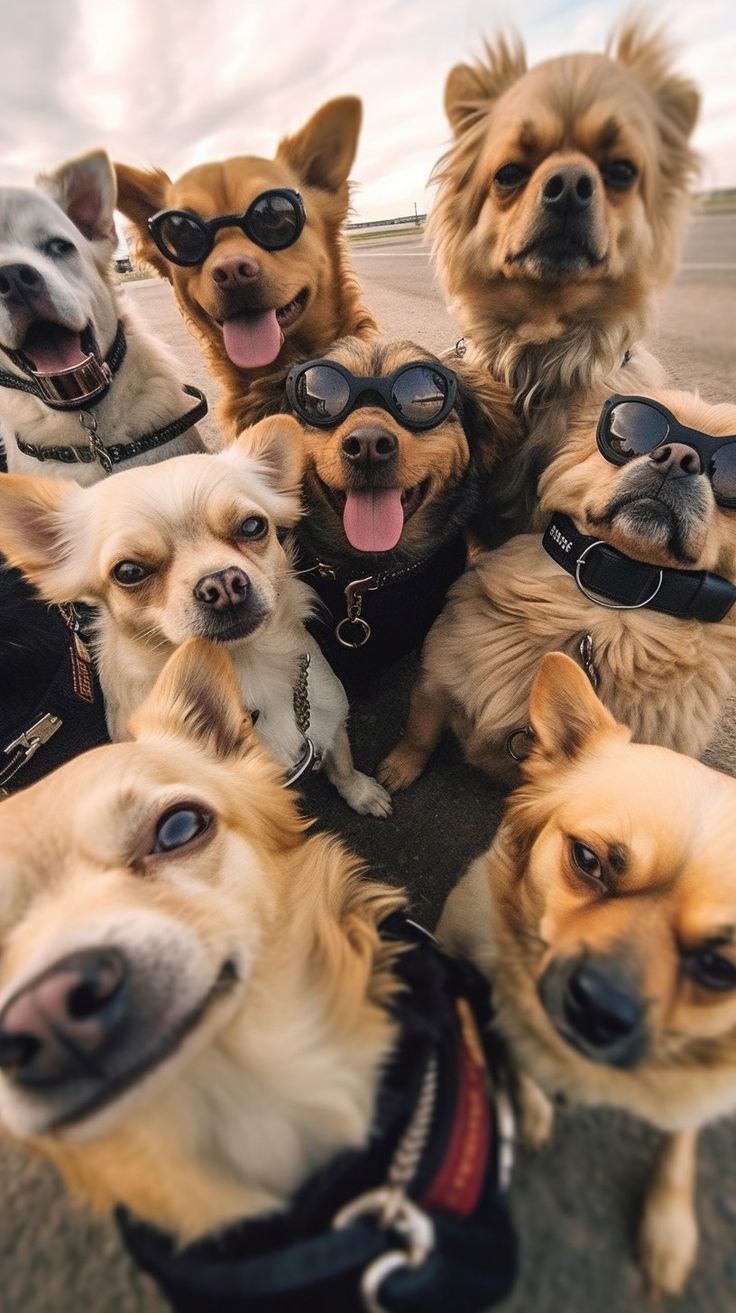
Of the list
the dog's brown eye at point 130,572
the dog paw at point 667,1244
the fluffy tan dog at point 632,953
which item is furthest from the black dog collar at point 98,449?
the dog paw at point 667,1244

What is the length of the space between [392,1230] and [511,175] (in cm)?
270

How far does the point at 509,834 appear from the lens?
1.56 m

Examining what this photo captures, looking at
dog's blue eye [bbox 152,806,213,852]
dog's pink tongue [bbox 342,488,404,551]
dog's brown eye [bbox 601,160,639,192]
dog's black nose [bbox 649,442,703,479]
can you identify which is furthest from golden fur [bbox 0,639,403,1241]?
dog's brown eye [bbox 601,160,639,192]

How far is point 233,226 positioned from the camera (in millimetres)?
2383

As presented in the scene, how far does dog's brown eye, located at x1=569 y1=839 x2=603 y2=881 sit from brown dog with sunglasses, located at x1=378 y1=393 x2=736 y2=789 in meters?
0.71

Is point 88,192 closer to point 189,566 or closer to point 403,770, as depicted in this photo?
point 189,566

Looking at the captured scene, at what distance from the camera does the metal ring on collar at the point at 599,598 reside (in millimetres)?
1871

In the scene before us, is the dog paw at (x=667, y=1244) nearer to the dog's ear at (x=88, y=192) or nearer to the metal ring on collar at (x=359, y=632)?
the metal ring on collar at (x=359, y=632)

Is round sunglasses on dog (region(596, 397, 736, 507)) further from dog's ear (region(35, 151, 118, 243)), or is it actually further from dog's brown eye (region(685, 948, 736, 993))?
dog's ear (region(35, 151, 118, 243))

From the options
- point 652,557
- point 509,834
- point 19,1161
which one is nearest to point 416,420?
point 652,557

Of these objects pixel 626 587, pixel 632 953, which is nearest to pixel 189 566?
pixel 626 587

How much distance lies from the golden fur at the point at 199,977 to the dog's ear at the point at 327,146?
2.67m

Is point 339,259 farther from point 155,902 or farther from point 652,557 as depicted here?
point 155,902

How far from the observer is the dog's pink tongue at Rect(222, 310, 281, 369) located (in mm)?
2463
